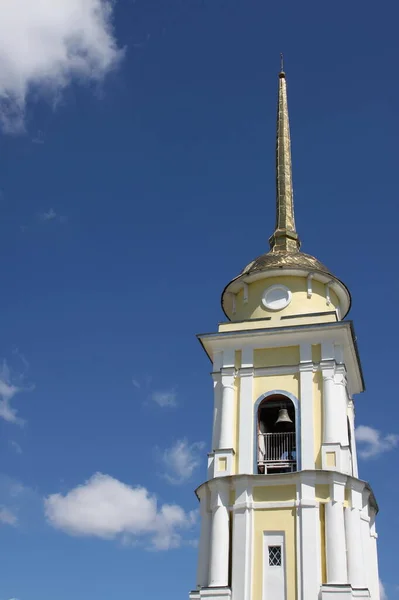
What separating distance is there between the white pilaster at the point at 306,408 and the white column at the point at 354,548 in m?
1.30

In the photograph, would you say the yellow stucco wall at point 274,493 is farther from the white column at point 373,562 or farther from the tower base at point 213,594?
the white column at point 373,562

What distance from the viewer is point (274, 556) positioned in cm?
1656

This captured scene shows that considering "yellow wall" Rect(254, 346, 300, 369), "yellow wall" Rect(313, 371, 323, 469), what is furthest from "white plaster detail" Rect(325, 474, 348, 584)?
"yellow wall" Rect(254, 346, 300, 369)

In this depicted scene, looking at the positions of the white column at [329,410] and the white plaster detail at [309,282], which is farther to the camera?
the white plaster detail at [309,282]

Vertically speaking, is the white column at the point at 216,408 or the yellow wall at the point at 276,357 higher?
the yellow wall at the point at 276,357

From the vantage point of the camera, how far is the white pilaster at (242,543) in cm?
1620

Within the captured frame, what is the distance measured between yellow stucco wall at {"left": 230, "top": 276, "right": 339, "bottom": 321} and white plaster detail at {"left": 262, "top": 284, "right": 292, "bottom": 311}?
0.08 metres

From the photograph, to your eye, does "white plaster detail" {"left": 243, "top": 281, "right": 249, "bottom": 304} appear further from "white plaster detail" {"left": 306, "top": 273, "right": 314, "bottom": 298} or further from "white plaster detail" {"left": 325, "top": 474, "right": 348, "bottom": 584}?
"white plaster detail" {"left": 325, "top": 474, "right": 348, "bottom": 584}

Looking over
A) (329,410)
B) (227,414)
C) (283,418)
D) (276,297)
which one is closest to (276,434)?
(283,418)

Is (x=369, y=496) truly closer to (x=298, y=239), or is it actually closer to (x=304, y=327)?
(x=304, y=327)

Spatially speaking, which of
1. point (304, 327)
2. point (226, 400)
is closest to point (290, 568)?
point (226, 400)

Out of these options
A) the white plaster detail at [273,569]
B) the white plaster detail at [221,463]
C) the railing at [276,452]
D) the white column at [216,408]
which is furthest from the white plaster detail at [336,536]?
the white column at [216,408]

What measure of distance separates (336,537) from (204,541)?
284 centimetres

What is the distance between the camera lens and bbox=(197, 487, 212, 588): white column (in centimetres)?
1675
